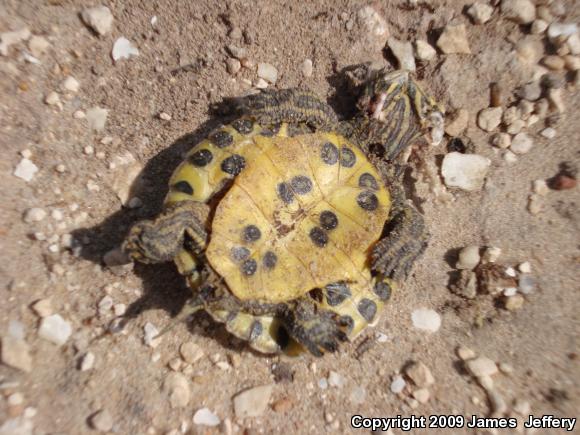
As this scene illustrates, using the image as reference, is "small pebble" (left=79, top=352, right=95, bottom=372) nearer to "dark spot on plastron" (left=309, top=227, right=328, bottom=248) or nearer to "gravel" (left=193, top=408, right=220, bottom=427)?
"gravel" (left=193, top=408, right=220, bottom=427)

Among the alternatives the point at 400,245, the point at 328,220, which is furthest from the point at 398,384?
the point at 328,220

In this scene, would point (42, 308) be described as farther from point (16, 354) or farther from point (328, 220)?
point (328, 220)

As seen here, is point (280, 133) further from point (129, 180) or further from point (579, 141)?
point (579, 141)

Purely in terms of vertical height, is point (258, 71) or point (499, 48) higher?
point (258, 71)

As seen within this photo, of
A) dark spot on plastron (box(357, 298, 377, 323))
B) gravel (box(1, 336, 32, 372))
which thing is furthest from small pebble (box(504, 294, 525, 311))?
gravel (box(1, 336, 32, 372))

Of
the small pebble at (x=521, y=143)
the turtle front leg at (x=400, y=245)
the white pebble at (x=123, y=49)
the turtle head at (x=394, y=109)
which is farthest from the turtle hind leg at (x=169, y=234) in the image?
the small pebble at (x=521, y=143)

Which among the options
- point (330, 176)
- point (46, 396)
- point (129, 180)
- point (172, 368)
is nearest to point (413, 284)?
point (330, 176)
